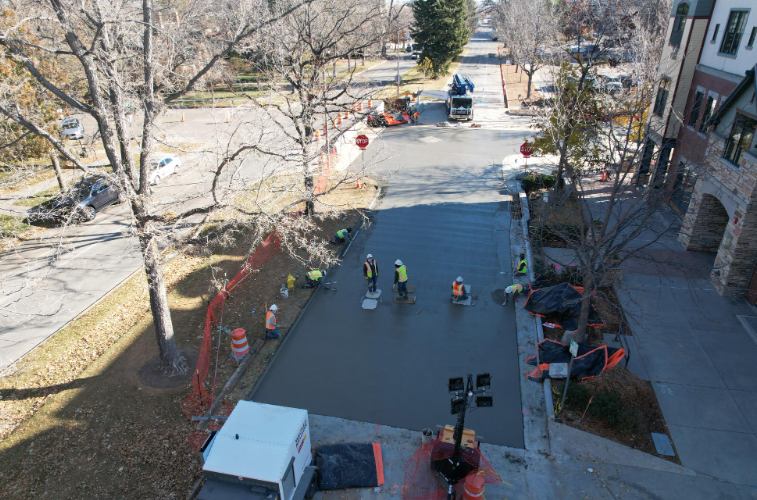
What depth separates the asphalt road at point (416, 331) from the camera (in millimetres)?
10992

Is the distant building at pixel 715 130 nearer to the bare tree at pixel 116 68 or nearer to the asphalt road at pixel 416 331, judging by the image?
the asphalt road at pixel 416 331

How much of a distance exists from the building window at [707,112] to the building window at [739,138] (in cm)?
245

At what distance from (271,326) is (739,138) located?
15.1m

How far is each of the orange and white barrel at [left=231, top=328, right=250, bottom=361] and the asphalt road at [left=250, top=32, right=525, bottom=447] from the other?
0.87 m

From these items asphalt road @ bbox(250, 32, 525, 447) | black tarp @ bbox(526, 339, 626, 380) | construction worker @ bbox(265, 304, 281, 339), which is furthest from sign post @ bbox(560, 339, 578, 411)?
construction worker @ bbox(265, 304, 281, 339)

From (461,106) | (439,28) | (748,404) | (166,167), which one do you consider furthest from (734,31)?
(439,28)

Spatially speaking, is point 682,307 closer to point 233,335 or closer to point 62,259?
point 233,335

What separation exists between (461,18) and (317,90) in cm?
4027

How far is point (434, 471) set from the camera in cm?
922

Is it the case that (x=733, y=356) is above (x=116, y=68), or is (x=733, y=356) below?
below

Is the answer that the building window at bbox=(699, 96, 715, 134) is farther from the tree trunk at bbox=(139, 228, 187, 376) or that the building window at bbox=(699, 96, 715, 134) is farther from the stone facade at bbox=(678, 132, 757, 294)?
the tree trunk at bbox=(139, 228, 187, 376)

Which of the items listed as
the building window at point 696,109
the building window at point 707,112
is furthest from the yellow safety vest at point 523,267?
the building window at point 696,109

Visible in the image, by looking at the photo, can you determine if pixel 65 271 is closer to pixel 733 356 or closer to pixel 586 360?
pixel 586 360

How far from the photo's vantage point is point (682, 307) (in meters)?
14.0
